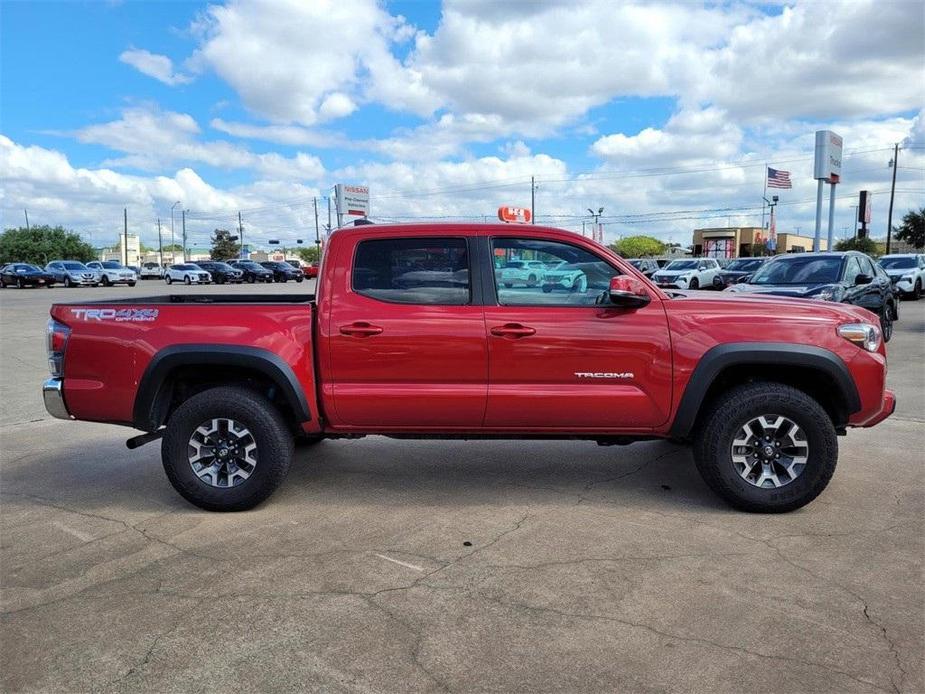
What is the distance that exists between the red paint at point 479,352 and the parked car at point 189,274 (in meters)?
44.4

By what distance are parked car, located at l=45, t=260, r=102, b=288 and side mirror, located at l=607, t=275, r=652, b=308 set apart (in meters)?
45.3

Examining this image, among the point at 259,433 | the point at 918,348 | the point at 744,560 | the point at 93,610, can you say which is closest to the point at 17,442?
the point at 259,433

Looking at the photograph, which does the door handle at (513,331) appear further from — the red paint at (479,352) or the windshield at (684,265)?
the windshield at (684,265)

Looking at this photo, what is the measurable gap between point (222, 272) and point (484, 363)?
152 feet

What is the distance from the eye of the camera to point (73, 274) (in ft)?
141

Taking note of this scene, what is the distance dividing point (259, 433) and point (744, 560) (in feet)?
9.69

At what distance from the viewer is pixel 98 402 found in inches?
178

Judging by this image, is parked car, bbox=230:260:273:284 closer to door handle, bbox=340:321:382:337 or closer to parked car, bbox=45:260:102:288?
parked car, bbox=45:260:102:288

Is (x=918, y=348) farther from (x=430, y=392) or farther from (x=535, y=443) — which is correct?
(x=430, y=392)

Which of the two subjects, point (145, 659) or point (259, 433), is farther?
point (259, 433)

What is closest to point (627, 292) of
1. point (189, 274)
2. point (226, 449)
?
point (226, 449)

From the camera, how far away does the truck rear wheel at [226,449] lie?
4.48 metres

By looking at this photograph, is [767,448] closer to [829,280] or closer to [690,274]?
[829,280]

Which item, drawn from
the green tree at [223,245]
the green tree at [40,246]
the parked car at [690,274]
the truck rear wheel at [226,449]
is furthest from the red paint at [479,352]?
the green tree at [223,245]
